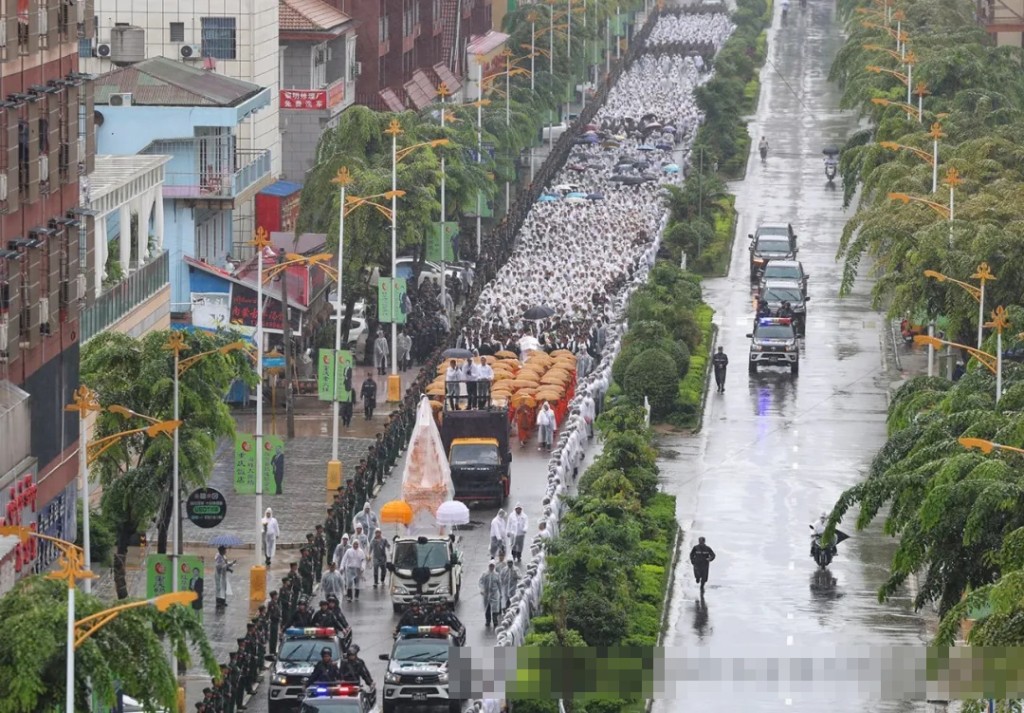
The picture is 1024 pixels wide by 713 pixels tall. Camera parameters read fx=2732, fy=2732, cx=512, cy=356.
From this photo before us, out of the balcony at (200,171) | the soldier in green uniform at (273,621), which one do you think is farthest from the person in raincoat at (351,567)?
the balcony at (200,171)

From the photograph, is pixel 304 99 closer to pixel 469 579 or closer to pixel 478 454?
pixel 478 454

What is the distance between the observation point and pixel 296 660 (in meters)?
50.3

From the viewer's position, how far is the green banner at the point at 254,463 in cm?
5909

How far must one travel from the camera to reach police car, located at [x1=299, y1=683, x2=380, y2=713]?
152ft

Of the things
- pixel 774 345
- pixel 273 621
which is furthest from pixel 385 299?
pixel 273 621

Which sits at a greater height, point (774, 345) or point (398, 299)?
point (398, 299)

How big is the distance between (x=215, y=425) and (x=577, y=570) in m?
8.21

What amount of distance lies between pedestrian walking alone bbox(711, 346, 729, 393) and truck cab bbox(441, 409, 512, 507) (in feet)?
50.8

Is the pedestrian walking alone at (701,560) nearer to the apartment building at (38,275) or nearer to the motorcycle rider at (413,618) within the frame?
the motorcycle rider at (413,618)

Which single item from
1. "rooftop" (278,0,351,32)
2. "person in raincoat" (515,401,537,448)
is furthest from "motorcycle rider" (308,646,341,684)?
"rooftop" (278,0,351,32)

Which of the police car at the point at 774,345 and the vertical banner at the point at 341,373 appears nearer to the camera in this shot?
the vertical banner at the point at 341,373

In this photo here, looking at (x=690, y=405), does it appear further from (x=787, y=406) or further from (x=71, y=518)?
(x=71, y=518)

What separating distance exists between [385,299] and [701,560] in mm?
22886

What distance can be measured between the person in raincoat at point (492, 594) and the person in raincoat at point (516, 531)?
480 cm
